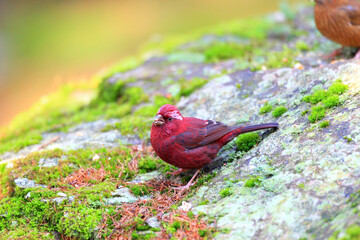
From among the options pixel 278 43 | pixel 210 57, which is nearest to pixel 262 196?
pixel 210 57

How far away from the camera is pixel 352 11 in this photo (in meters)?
6.66

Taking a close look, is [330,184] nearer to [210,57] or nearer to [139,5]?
[210,57]

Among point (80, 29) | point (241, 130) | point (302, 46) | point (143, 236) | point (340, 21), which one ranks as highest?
point (80, 29)

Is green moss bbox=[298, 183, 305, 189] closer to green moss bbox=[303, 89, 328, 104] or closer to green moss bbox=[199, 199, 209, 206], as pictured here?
green moss bbox=[199, 199, 209, 206]

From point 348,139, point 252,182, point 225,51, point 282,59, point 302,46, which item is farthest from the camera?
point 225,51

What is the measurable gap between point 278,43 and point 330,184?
6.05 metres

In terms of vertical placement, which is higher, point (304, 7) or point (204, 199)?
point (304, 7)

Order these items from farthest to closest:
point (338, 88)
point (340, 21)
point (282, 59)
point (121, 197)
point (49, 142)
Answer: point (282, 59), point (340, 21), point (49, 142), point (338, 88), point (121, 197)

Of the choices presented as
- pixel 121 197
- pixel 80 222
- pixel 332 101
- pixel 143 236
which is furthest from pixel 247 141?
pixel 80 222

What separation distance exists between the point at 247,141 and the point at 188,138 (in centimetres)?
87

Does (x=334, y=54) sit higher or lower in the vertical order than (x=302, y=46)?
lower

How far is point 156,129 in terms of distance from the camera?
521cm

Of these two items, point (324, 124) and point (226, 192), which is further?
point (324, 124)

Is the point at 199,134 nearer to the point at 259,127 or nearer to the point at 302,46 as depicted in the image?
the point at 259,127
